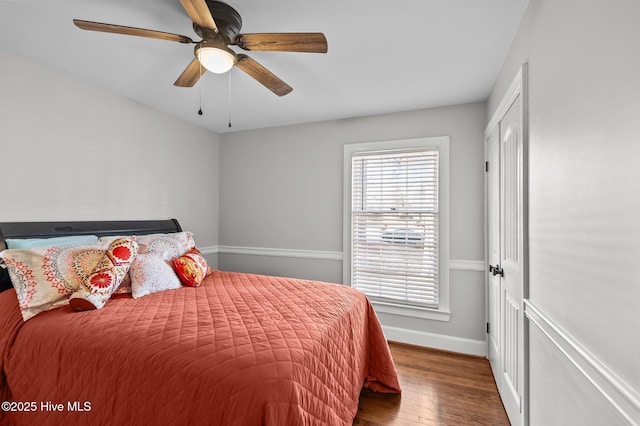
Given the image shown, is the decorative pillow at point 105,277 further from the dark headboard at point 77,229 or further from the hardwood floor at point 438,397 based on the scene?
the hardwood floor at point 438,397

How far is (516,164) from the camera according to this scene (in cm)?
182

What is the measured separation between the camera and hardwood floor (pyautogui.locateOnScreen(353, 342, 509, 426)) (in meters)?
1.97

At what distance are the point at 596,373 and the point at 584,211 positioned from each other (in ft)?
1.70

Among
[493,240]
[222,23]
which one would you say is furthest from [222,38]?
[493,240]

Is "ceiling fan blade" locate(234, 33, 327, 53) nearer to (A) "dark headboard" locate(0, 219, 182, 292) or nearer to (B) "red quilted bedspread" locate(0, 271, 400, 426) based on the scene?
(B) "red quilted bedspread" locate(0, 271, 400, 426)

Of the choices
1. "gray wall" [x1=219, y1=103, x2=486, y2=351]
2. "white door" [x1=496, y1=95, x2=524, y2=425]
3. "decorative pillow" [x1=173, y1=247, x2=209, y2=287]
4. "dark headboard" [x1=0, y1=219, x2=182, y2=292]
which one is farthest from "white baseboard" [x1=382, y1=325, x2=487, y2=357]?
"dark headboard" [x1=0, y1=219, x2=182, y2=292]

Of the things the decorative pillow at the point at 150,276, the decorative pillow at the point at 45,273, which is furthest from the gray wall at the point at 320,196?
the decorative pillow at the point at 45,273

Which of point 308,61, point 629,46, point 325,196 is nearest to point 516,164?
point 629,46

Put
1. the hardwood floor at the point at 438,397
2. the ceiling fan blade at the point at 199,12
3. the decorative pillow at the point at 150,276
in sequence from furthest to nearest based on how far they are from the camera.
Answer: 1. the decorative pillow at the point at 150,276
2. the hardwood floor at the point at 438,397
3. the ceiling fan blade at the point at 199,12

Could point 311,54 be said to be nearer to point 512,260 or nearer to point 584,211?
point 584,211

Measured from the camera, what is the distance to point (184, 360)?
125 centimetres

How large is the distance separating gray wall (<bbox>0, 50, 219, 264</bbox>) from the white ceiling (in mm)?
178

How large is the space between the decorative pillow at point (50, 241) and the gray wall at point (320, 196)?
178 centimetres

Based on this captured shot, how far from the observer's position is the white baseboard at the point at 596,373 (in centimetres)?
76
